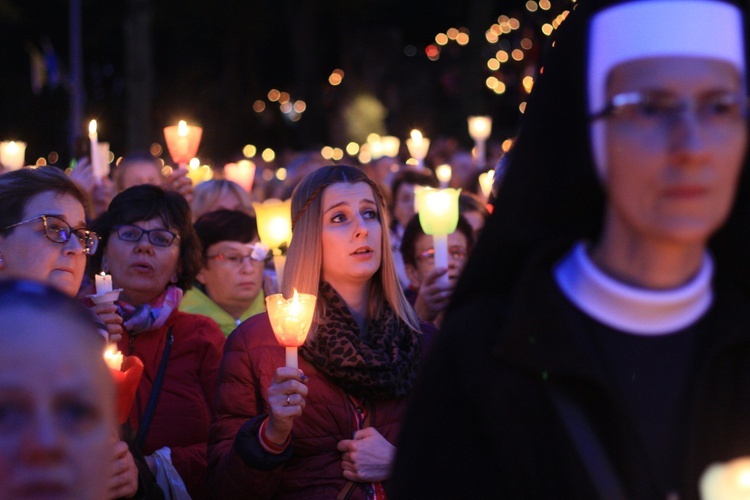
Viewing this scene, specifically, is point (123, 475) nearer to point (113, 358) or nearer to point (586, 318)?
point (113, 358)

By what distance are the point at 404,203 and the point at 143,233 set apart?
4.24 metres

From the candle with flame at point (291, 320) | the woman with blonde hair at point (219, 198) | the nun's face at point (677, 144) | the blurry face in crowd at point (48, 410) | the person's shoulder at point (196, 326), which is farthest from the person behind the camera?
the woman with blonde hair at point (219, 198)

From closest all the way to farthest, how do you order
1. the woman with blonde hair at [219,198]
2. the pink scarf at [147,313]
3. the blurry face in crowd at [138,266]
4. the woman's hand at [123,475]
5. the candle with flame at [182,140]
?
1. the woman's hand at [123,475]
2. the pink scarf at [147,313]
3. the blurry face in crowd at [138,266]
4. the candle with flame at [182,140]
5. the woman with blonde hair at [219,198]

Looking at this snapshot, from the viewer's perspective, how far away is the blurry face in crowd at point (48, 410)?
209 centimetres

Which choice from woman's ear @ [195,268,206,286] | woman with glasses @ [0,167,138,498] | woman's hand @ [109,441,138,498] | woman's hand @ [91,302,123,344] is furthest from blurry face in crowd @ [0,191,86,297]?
woman's ear @ [195,268,206,286]

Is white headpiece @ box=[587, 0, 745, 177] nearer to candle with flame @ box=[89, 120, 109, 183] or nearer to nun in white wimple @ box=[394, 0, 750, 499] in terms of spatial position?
nun in white wimple @ box=[394, 0, 750, 499]

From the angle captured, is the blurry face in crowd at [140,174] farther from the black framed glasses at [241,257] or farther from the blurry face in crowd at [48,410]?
the blurry face in crowd at [48,410]

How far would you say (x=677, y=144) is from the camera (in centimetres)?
230

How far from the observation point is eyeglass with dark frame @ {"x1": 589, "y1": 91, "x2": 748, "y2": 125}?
7.65ft

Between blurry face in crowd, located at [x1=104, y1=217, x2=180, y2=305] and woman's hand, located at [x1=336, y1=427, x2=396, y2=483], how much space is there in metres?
1.70

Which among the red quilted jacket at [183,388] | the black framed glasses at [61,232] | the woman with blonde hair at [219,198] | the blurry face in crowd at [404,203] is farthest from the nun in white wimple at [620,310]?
the blurry face in crowd at [404,203]

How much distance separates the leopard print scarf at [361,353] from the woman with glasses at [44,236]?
32.8 inches

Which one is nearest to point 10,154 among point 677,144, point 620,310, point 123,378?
point 123,378

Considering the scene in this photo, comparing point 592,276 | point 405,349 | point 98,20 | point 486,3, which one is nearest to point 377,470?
point 405,349
